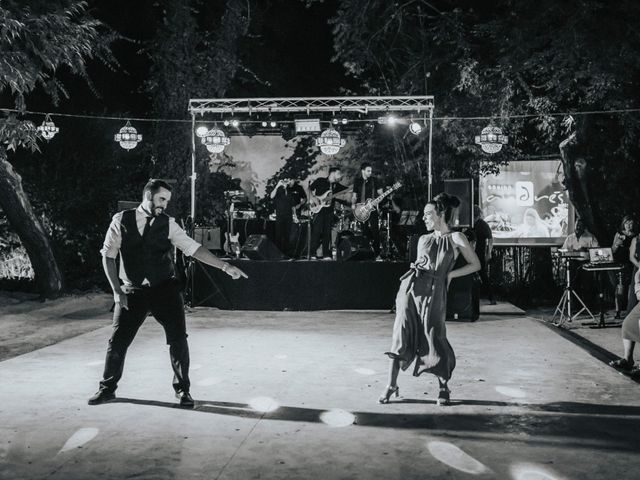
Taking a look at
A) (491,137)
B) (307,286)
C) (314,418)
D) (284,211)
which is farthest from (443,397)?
(284,211)

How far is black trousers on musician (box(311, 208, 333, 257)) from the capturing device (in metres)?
14.3

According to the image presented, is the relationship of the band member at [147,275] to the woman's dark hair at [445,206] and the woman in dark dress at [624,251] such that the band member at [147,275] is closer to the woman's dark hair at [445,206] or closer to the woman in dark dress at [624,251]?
the woman's dark hair at [445,206]

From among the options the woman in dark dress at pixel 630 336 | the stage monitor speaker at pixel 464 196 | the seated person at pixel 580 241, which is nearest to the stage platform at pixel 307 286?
the stage monitor speaker at pixel 464 196

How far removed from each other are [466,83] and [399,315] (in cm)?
947

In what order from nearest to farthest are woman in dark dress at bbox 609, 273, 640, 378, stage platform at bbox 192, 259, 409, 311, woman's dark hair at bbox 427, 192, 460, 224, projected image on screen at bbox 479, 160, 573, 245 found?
woman's dark hair at bbox 427, 192, 460, 224 → woman in dark dress at bbox 609, 273, 640, 378 → stage platform at bbox 192, 259, 409, 311 → projected image on screen at bbox 479, 160, 573, 245

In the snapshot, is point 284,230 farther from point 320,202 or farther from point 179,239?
point 179,239

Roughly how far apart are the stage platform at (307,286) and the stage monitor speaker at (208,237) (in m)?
0.97

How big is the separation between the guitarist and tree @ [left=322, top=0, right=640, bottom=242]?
86.5 inches

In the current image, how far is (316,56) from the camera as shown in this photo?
2100 centimetres

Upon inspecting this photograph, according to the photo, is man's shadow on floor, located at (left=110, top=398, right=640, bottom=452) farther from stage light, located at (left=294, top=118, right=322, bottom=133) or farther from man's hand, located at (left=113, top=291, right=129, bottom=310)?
stage light, located at (left=294, top=118, right=322, bottom=133)

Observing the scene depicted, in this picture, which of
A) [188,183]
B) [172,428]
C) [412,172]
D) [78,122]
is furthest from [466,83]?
[172,428]

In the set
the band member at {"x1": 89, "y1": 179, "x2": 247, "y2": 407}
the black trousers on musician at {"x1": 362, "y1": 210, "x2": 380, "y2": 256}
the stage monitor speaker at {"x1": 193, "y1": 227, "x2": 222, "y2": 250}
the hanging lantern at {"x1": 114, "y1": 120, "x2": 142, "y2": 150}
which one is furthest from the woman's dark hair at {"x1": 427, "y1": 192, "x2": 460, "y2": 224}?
the hanging lantern at {"x1": 114, "y1": 120, "x2": 142, "y2": 150}

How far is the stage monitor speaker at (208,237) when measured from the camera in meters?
12.8

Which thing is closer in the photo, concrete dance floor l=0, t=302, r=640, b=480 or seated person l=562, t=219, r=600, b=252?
concrete dance floor l=0, t=302, r=640, b=480
